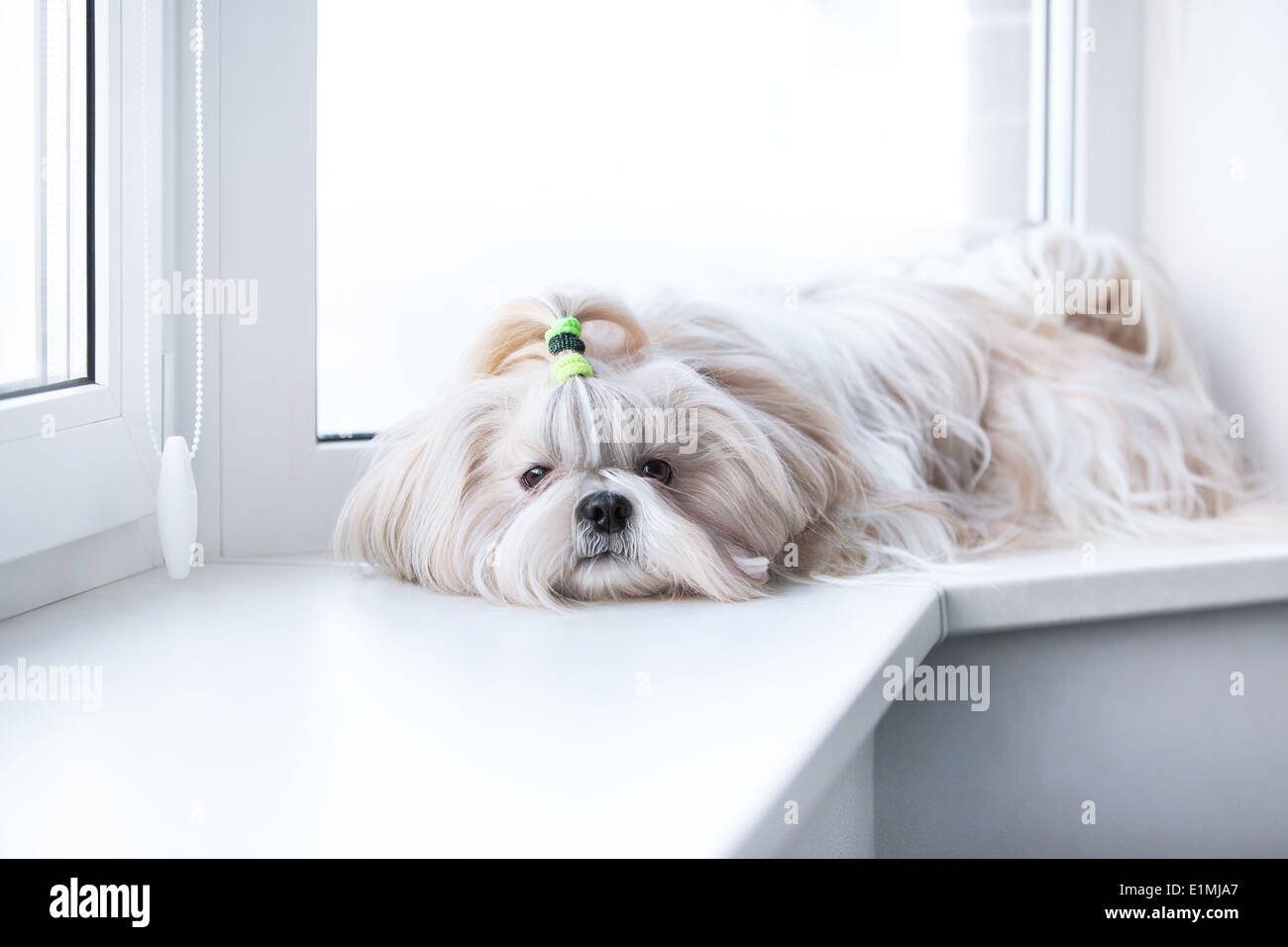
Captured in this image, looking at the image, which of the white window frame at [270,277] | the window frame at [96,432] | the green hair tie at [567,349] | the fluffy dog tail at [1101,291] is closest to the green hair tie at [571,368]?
the green hair tie at [567,349]

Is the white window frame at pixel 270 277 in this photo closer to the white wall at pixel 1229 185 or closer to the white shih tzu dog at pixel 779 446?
the white shih tzu dog at pixel 779 446

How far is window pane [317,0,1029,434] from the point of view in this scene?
1.52 m

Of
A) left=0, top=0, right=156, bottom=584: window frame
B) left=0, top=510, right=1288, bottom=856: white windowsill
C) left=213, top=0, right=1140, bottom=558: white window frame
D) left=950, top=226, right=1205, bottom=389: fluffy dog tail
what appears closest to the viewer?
left=0, top=510, right=1288, bottom=856: white windowsill

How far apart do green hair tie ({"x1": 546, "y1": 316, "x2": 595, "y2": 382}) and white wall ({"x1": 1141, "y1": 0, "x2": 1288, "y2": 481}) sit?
110 cm

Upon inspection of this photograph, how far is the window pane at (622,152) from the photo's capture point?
5.00 feet

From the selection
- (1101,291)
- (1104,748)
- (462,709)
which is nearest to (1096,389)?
(1101,291)

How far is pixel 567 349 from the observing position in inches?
46.8

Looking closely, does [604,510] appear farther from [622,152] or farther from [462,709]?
[622,152]

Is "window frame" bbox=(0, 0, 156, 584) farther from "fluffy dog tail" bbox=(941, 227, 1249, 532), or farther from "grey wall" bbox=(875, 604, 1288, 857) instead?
"fluffy dog tail" bbox=(941, 227, 1249, 532)

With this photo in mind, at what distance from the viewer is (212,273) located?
1389 mm

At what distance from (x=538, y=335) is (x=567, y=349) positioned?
7 cm

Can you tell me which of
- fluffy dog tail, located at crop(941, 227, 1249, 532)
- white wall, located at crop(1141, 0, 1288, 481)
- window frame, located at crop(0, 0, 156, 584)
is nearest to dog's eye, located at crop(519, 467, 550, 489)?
window frame, located at crop(0, 0, 156, 584)

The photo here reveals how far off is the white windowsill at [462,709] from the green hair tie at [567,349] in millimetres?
239
